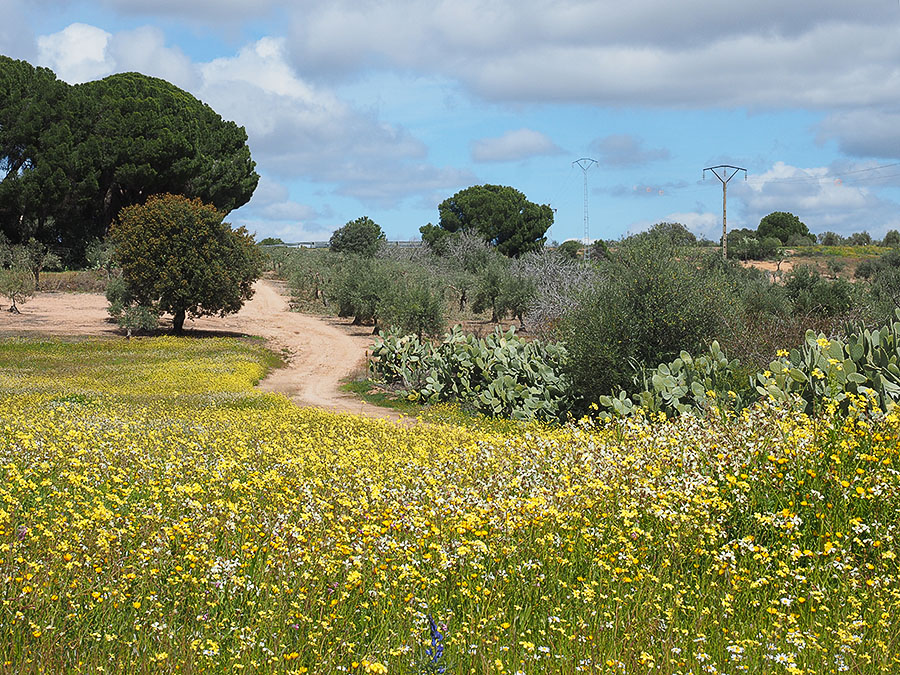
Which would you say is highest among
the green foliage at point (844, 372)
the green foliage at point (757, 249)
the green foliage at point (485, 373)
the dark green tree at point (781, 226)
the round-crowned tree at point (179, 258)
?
the dark green tree at point (781, 226)

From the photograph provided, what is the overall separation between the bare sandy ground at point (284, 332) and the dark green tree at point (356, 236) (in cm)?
3180

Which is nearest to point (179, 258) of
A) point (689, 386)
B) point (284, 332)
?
point (284, 332)

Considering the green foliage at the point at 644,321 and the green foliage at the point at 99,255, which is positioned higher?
the green foliage at the point at 99,255

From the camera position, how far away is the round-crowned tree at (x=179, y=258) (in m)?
32.6

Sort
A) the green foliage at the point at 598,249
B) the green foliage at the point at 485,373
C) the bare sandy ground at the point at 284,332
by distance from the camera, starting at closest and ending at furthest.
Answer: the green foliage at the point at 485,373 < the bare sandy ground at the point at 284,332 < the green foliage at the point at 598,249

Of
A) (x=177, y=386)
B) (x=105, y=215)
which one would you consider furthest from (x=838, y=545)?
(x=105, y=215)

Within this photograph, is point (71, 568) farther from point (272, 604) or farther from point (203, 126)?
point (203, 126)

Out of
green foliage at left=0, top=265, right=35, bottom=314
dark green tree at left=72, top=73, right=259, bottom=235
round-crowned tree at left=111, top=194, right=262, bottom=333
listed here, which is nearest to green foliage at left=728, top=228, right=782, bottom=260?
dark green tree at left=72, top=73, right=259, bottom=235

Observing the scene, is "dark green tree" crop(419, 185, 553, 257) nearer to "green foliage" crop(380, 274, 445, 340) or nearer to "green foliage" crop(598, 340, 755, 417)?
"green foliage" crop(380, 274, 445, 340)

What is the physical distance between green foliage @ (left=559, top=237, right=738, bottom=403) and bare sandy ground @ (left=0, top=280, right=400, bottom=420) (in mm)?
4611

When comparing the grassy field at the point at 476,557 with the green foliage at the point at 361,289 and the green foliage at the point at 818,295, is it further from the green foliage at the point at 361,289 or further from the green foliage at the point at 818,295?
the green foliage at the point at 361,289

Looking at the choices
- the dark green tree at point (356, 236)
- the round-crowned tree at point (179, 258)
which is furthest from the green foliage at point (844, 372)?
the dark green tree at point (356, 236)

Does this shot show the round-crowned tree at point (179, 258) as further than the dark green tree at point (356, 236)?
No

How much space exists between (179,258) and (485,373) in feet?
57.8
